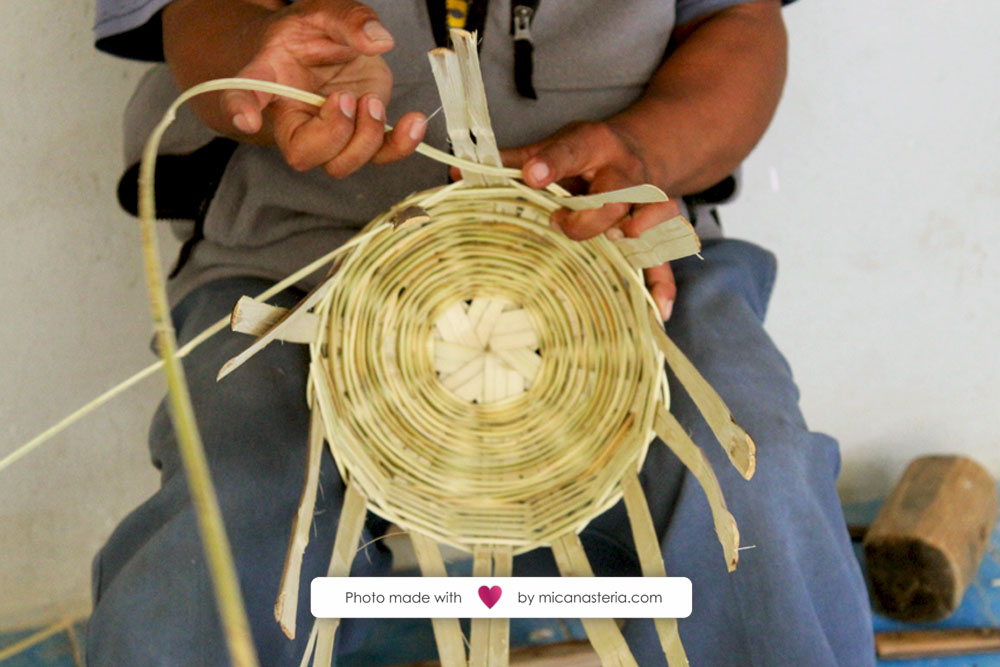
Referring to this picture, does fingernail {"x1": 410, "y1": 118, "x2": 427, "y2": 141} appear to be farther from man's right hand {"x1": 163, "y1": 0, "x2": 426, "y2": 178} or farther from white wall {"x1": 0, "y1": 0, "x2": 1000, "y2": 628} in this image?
white wall {"x1": 0, "y1": 0, "x2": 1000, "y2": 628}

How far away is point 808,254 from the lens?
1.06 meters

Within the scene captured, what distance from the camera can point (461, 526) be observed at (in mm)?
624

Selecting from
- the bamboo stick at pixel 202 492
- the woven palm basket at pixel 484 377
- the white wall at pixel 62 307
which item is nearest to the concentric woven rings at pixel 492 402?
the woven palm basket at pixel 484 377

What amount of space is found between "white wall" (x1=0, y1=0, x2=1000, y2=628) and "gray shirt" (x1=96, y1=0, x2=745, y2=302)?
0.23 meters

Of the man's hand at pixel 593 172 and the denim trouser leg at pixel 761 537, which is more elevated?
the man's hand at pixel 593 172

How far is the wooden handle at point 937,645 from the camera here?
89 cm

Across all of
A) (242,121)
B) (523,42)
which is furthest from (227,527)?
(523,42)

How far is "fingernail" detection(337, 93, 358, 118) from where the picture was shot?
0.47 metres

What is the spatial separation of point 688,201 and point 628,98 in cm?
10

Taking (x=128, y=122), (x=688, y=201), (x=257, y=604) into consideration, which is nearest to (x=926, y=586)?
(x=688, y=201)

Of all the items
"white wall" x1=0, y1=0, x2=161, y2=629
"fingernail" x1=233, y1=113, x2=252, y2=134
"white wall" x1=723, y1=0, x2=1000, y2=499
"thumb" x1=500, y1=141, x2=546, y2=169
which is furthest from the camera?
"white wall" x1=723, y1=0, x2=1000, y2=499

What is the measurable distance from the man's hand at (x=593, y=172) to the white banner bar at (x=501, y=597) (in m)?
0.23

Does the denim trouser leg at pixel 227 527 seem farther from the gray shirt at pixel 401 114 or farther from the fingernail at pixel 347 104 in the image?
the fingernail at pixel 347 104

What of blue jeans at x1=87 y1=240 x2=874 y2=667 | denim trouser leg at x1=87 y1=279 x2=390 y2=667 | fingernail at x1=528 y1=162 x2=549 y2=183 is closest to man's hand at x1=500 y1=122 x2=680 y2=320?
fingernail at x1=528 y1=162 x2=549 y2=183
